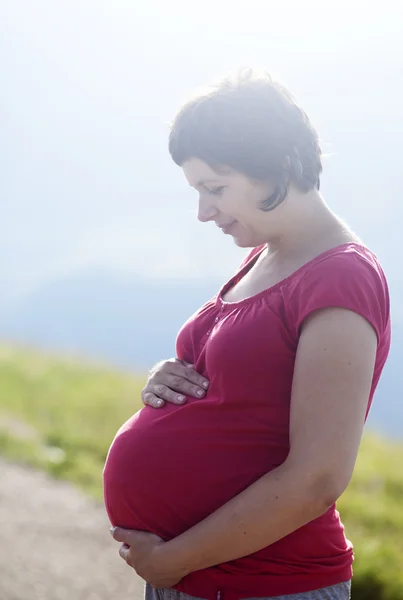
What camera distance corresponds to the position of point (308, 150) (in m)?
1.58

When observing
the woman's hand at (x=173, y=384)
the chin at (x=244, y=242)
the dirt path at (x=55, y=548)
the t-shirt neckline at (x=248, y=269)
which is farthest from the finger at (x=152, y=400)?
the dirt path at (x=55, y=548)

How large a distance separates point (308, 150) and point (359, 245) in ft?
0.69

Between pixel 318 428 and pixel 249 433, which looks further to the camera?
pixel 249 433

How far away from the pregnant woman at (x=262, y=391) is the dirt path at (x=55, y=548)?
2205 millimetres

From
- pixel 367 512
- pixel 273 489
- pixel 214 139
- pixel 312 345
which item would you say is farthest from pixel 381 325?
pixel 367 512

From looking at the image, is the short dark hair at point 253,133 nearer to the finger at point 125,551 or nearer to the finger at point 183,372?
the finger at point 183,372

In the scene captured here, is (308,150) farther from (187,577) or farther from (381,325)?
(187,577)

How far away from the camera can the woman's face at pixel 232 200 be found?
155 cm

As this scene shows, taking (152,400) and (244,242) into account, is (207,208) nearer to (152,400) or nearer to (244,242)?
(244,242)

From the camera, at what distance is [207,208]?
161cm

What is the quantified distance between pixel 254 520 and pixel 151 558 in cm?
27

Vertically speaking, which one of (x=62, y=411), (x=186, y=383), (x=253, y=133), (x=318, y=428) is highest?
(x=62, y=411)

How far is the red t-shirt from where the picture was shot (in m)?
1.46

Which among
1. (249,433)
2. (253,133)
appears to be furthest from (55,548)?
(253,133)
